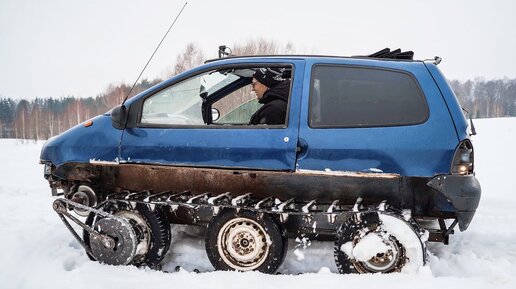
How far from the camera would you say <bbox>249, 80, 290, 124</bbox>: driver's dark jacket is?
383 cm

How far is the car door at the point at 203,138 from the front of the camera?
136 inches

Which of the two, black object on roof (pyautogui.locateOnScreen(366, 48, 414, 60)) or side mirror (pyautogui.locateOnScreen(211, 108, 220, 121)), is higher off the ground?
black object on roof (pyautogui.locateOnScreen(366, 48, 414, 60))

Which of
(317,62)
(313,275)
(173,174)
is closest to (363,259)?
(313,275)

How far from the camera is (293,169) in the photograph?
3383mm

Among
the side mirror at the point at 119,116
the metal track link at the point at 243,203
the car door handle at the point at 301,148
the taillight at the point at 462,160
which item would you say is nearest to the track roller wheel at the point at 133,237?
the metal track link at the point at 243,203

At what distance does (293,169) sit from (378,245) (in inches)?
37.4

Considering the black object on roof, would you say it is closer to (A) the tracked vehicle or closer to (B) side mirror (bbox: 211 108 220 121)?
(A) the tracked vehicle

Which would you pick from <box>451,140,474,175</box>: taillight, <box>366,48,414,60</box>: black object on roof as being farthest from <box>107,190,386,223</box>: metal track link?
<box>366,48,414,60</box>: black object on roof

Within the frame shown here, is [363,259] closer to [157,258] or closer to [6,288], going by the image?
[157,258]

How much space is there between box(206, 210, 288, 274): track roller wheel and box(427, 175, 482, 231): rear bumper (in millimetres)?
1404

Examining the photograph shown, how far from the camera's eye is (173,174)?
13.3 feet

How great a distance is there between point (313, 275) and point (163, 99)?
2254 millimetres

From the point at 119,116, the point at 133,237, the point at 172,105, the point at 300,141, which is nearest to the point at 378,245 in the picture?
the point at 300,141

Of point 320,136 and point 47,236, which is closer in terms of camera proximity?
point 320,136
